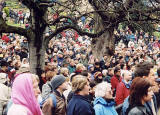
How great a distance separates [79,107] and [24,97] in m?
1.34

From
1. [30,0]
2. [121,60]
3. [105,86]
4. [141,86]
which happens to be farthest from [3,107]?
[121,60]

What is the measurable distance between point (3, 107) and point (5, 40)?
1612 cm

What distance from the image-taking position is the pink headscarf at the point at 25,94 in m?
2.85

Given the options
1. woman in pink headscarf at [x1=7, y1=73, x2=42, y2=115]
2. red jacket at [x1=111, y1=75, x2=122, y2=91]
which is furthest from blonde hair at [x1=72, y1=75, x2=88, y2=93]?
red jacket at [x1=111, y1=75, x2=122, y2=91]

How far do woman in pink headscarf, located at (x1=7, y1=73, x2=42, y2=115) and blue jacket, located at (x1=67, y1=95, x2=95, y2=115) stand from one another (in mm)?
1125

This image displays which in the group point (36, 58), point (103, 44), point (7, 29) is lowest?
point (36, 58)

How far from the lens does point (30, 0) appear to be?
6633mm

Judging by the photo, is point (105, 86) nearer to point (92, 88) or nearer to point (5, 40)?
point (92, 88)

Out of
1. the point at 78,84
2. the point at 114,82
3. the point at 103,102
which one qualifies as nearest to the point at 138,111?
the point at 103,102

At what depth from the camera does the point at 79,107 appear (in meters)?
4.04

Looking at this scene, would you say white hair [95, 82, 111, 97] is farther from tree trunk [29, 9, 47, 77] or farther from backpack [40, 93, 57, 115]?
tree trunk [29, 9, 47, 77]

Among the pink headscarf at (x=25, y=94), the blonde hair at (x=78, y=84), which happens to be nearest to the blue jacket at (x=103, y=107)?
the blonde hair at (x=78, y=84)

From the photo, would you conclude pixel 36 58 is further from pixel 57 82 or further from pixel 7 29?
pixel 57 82

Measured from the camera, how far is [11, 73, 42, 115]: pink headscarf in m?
2.85
